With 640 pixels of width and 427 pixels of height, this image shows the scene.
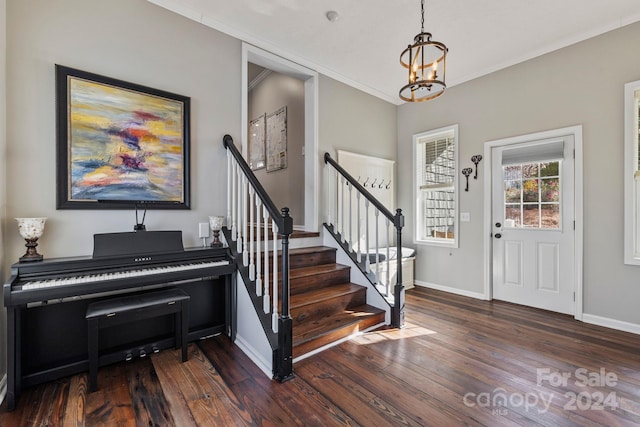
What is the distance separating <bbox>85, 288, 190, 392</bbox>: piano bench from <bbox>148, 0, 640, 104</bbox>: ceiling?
2.48 metres

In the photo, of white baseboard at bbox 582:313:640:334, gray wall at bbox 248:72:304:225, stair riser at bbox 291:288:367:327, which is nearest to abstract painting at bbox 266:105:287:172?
gray wall at bbox 248:72:304:225

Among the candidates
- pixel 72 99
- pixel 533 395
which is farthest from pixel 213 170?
pixel 533 395

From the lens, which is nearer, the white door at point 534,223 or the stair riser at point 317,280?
the stair riser at point 317,280

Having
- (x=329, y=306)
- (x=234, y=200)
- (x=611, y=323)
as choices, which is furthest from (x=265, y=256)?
(x=611, y=323)

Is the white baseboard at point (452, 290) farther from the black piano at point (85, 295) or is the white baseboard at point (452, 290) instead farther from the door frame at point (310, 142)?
the black piano at point (85, 295)

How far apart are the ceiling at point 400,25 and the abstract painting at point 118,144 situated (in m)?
0.93

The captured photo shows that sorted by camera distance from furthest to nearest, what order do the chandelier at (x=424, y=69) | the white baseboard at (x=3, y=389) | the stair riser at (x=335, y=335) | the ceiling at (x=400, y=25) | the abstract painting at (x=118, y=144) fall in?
the ceiling at (x=400, y=25) → the stair riser at (x=335, y=335) → the abstract painting at (x=118, y=144) → the chandelier at (x=424, y=69) → the white baseboard at (x=3, y=389)

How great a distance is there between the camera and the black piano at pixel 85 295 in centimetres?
173

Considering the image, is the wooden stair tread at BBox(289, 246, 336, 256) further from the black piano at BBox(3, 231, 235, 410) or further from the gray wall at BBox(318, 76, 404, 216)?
the black piano at BBox(3, 231, 235, 410)

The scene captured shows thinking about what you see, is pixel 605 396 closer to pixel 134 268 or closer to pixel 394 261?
pixel 394 261

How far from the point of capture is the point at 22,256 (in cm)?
195

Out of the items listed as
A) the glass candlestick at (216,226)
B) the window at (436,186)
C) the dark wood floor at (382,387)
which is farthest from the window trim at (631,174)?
the glass candlestick at (216,226)

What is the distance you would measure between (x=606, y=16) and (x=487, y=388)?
351 cm

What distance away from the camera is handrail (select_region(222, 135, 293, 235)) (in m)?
2.04
